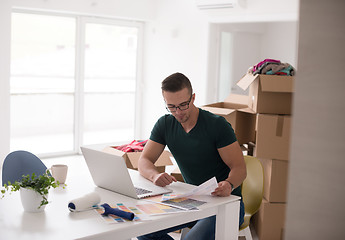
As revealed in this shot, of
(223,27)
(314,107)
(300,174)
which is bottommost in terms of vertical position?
(300,174)

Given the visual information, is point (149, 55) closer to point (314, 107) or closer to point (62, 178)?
point (62, 178)

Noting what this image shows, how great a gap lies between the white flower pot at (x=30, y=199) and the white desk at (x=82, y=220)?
0.02m

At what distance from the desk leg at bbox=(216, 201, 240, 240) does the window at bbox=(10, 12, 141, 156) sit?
4.50 metres

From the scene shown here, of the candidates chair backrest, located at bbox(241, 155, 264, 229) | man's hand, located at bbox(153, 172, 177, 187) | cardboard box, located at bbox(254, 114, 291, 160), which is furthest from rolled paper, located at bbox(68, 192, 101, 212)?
cardboard box, located at bbox(254, 114, 291, 160)

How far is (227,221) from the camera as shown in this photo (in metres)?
2.00

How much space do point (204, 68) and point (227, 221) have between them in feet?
14.2

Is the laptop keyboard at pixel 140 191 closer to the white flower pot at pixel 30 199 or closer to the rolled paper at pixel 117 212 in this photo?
the rolled paper at pixel 117 212

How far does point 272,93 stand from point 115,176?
1818 millimetres

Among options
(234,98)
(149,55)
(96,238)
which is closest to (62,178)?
(96,238)

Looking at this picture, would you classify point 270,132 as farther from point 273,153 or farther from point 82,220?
point 82,220

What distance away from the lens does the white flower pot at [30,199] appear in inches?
69.3

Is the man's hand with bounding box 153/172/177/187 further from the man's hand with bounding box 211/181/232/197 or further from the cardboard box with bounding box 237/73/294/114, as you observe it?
the cardboard box with bounding box 237/73/294/114

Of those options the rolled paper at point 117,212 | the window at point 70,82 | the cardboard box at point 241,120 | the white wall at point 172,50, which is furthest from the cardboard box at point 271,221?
the window at point 70,82

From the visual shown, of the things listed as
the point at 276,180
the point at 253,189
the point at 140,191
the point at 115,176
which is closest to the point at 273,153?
the point at 276,180
